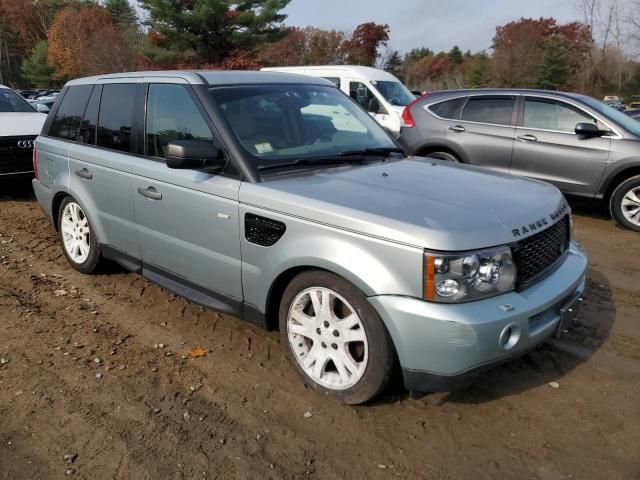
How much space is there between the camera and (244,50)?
107 ft

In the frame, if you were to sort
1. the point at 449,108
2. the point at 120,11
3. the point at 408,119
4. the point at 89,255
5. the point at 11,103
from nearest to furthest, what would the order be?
the point at 89,255
the point at 449,108
the point at 408,119
the point at 11,103
the point at 120,11

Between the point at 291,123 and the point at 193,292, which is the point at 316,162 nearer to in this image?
the point at 291,123

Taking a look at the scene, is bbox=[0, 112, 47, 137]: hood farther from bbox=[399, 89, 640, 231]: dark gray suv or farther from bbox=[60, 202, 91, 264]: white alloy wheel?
bbox=[399, 89, 640, 231]: dark gray suv

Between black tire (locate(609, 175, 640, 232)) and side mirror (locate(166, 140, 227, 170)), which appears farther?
black tire (locate(609, 175, 640, 232))

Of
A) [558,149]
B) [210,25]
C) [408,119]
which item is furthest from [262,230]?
[210,25]

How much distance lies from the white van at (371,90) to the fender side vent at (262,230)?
8.52 metres

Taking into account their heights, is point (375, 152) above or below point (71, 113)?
below

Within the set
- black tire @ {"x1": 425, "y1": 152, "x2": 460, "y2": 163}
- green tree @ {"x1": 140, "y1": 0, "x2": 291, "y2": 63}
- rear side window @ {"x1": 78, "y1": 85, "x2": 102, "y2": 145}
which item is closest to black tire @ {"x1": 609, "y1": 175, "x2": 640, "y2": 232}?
black tire @ {"x1": 425, "y1": 152, "x2": 460, "y2": 163}

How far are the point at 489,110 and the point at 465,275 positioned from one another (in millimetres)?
5855

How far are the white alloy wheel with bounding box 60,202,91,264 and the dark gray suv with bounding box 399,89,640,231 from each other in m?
5.01

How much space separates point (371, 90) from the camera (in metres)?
11.7

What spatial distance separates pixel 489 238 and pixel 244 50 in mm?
32498

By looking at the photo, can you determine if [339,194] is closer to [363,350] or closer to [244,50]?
[363,350]

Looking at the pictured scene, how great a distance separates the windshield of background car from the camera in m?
3.51
